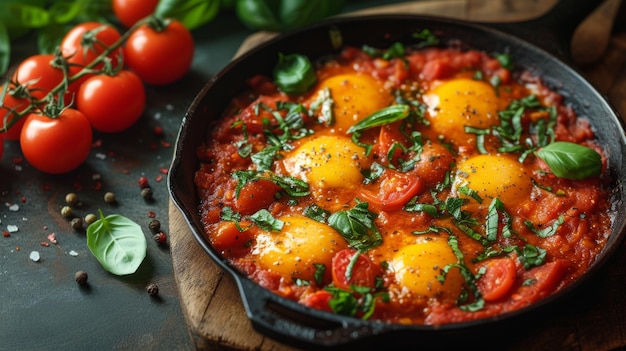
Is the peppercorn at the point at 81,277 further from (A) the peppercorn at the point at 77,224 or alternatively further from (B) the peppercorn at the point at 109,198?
(B) the peppercorn at the point at 109,198

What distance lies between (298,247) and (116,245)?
121 cm

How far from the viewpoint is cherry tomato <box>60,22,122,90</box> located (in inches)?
211

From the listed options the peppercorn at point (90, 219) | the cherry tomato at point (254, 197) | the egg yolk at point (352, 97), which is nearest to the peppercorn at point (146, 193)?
the peppercorn at point (90, 219)

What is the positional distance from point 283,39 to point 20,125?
Answer: 2018mm

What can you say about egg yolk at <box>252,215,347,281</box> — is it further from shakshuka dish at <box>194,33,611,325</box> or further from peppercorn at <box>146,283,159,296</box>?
peppercorn at <box>146,283,159,296</box>

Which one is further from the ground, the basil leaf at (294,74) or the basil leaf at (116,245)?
the basil leaf at (294,74)

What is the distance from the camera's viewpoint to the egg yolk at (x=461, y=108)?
4.78m

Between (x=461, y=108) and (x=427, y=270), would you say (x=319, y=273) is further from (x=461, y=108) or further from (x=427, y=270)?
(x=461, y=108)

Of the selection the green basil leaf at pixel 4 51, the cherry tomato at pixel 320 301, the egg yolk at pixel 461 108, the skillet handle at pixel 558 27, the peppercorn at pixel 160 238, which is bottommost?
the peppercorn at pixel 160 238

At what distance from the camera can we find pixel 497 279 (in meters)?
3.81

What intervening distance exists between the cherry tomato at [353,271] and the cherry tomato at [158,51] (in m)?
2.45

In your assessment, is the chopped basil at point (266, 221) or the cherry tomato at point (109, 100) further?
the cherry tomato at point (109, 100)

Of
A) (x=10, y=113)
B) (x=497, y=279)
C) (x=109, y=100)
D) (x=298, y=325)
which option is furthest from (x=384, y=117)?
(x=10, y=113)

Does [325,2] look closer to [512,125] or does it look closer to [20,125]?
[512,125]
